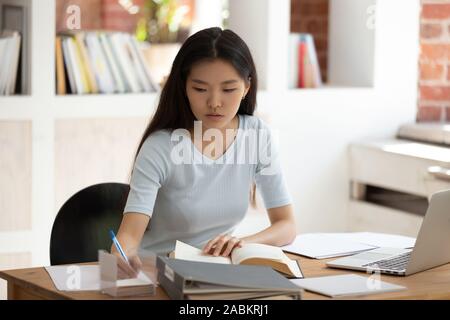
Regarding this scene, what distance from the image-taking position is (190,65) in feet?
7.66

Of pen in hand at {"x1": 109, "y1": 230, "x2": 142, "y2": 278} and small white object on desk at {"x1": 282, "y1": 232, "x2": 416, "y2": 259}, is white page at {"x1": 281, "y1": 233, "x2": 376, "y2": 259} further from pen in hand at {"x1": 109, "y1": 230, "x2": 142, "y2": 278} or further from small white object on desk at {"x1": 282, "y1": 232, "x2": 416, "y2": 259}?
pen in hand at {"x1": 109, "y1": 230, "x2": 142, "y2": 278}

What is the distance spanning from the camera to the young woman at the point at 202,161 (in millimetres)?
2303

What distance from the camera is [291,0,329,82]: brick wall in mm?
4457

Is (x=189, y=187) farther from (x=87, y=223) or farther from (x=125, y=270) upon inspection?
(x=125, y=270)

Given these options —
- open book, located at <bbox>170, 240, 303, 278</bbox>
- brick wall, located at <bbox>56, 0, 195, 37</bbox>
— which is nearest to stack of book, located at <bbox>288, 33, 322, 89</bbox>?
open book, located at <bbox>170, 240, 303, 278</bbox>

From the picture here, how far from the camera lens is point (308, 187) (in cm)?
389

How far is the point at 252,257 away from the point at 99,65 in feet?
5.32

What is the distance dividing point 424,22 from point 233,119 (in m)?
1.77

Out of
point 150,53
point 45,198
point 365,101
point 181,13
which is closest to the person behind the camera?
point 45,198

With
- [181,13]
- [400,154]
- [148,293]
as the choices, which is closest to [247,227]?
[400,154]

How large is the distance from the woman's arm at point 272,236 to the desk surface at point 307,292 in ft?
0.59

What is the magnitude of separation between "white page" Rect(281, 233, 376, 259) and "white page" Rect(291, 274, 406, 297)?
232 mm

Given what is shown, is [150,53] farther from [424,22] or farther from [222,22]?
[424,22]

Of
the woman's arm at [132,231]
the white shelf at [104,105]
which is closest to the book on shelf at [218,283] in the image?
the woman's arm at [132,231]
